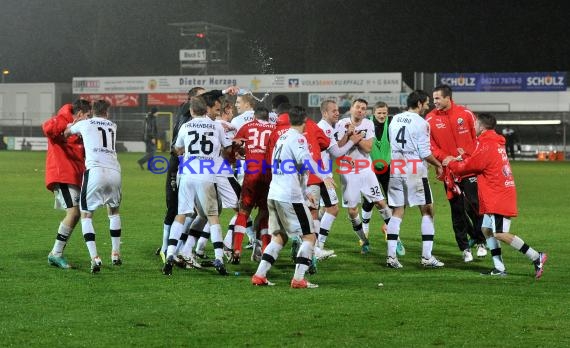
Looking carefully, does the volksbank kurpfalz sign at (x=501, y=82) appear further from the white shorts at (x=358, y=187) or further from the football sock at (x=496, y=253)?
the football sock at (x=496, y=253)

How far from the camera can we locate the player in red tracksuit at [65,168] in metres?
10.2

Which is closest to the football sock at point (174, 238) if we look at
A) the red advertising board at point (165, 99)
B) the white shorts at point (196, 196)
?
the white shorts at point (196, 196)

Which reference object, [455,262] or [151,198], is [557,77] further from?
[455,262]

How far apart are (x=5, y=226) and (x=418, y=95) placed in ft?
26.0

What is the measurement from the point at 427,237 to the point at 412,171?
90 cm

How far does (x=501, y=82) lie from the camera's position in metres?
48.6

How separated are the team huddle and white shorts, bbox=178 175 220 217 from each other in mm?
14

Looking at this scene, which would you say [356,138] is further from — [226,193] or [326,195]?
[226,193]

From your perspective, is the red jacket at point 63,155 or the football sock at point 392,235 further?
the football sock at point 392,235

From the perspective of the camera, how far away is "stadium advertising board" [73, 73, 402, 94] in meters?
50.0

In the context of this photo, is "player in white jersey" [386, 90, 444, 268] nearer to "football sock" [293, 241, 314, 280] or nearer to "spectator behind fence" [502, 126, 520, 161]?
"football sock" [293, 241, 314, 280]

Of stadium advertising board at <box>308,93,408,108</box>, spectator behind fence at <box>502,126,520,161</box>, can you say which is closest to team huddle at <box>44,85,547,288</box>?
spectator behind fence at <box>502,126,520,161</box>

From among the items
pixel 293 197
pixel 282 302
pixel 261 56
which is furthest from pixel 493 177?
pixel 261 56

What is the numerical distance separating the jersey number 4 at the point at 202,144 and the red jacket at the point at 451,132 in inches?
141
